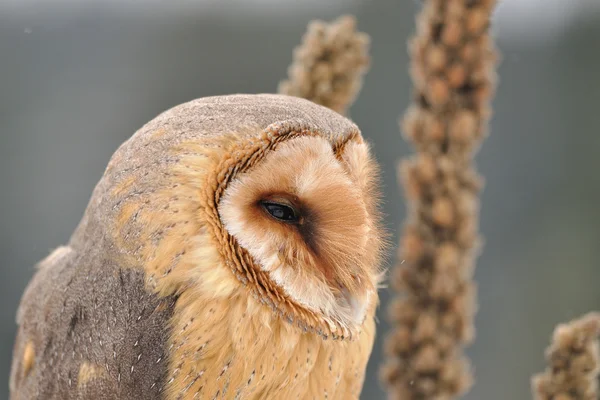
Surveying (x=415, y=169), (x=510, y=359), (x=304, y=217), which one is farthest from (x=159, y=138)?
(x=510, y=359)

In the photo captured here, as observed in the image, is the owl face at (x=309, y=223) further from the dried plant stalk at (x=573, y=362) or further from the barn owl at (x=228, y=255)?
the dried plant stalk at (x=573, y=362)

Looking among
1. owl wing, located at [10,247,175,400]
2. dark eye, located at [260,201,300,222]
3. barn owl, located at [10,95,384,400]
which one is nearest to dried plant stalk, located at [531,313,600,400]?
barn owl, located at [10,95,384,400]

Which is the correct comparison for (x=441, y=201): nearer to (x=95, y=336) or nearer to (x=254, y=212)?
(x=254, y=212)

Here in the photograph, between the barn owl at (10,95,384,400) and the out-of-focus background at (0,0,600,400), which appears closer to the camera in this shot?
the barn owl at (10,95,384,400)

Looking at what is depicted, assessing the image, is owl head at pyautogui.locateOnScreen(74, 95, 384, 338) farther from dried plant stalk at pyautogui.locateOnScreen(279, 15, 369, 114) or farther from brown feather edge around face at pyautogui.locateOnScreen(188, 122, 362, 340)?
dried plant stalk at pyautogui.locateOnScreen(279, 15, 369, 114)

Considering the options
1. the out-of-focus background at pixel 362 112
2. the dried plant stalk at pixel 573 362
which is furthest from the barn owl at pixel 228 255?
the out-of-focus background at pixel 362 112

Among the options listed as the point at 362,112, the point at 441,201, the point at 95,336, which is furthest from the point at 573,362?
the point at 362,112

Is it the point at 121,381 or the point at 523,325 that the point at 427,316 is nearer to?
the point at 121,381
